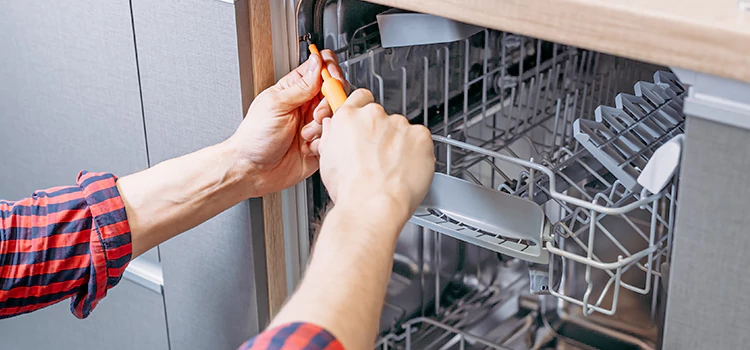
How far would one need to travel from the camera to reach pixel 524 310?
124cm

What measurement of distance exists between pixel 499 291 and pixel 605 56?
38 centimetres

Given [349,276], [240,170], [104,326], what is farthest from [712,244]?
[104,326]

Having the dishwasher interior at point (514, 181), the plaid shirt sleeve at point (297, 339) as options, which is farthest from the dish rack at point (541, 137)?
the plaid shirt sleeve at point (297, 339)

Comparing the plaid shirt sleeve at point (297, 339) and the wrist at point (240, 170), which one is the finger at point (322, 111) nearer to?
the wrist at point (240, 170)

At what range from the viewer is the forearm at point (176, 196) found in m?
0.95

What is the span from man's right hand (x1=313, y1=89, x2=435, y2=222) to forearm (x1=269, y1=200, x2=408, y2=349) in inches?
0.7

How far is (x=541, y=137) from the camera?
1.26 metres

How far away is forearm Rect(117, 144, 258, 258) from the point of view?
0.95m

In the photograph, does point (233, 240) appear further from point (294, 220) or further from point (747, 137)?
point (747, 137)

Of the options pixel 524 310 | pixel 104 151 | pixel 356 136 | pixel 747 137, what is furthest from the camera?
pixel 524 310

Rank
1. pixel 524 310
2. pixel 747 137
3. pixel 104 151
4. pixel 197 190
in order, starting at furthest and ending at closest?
pixel 524 310 → pixel 104 151 → pixel 197 190 → pixel 747 137

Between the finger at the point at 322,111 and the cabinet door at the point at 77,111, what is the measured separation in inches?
10.3

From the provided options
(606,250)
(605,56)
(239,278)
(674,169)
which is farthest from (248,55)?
(606,250)

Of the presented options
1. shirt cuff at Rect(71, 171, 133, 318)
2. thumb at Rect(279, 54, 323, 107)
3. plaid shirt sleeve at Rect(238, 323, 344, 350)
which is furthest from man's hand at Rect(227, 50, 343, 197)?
plaid shirt sleeve at Rect(238, 323, 344, 350)
